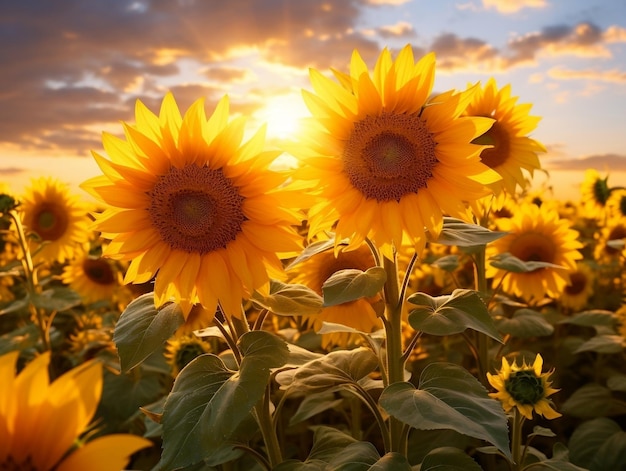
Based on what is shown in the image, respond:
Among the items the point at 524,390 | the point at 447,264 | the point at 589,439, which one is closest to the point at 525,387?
the point at 524,390

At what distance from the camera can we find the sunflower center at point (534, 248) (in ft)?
14.4

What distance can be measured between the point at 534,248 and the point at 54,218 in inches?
155

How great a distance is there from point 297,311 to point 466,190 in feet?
2.25

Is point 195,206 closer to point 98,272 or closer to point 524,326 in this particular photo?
point 524,326

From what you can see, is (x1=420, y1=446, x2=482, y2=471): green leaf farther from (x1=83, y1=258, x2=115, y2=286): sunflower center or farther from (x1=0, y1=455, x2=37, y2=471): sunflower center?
(x1=83, y1=258, x2=115, y2=286): sunflower center

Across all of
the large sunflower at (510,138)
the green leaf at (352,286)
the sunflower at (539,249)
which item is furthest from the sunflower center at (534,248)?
the green leaf at (352,286)

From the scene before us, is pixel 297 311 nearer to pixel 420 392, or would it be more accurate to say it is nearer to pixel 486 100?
pixel 420 392

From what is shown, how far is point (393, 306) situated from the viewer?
7.18 ft

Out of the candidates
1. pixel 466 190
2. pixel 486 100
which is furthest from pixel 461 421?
pixel 486 100

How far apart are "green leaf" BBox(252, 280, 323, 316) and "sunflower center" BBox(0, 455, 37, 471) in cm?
93

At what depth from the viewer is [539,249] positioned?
4.39 m

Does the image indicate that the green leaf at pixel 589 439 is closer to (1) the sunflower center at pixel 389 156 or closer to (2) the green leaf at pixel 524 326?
(2) the green leaf at pixel 524 326

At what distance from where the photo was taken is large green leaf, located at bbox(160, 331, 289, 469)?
1.77 m

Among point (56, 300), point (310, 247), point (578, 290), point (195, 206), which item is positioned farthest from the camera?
point (578, 290)
